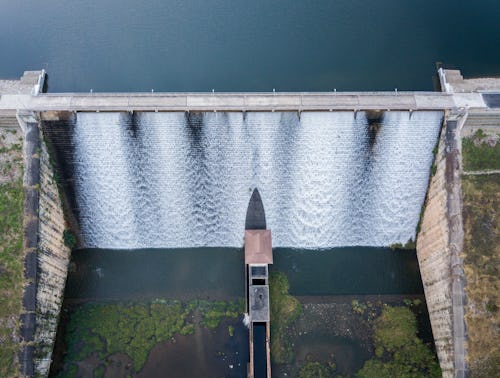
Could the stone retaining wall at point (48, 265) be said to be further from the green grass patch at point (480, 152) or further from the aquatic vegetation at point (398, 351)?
the green grass patch at point (480, 152)

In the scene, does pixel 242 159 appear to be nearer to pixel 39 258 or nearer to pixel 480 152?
pixel 39 258

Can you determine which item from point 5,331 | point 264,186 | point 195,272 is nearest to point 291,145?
point 264,186

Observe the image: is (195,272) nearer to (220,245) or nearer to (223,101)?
(220,245)

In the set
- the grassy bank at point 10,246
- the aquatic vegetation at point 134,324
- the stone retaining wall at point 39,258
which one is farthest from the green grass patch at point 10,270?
the aquatic vegetation at point 134,324

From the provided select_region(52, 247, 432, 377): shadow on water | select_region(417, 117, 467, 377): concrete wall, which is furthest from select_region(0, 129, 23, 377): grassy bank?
select_region(417, 117, 467, 377): concrete wall

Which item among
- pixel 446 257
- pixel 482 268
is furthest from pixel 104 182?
pixel 482 268

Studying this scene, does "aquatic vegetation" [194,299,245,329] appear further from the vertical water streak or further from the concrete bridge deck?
the concrete bridge deck
